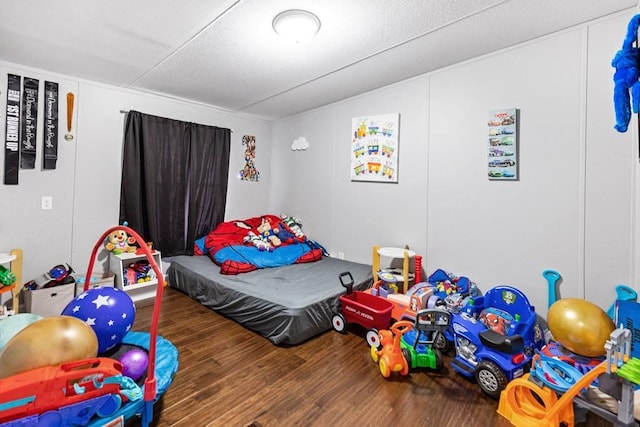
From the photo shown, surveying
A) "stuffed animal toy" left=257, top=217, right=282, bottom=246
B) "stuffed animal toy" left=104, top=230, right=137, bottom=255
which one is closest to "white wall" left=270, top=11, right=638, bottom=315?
"stuffed animal toy" left=257, top=217, right=282, bottom=246

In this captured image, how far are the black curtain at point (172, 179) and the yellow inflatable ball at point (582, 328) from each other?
3.84 metres

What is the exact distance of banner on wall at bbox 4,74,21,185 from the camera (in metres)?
2.70

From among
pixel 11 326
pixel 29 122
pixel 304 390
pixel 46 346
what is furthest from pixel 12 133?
pixel 304 390

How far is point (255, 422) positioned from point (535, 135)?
2.78 m

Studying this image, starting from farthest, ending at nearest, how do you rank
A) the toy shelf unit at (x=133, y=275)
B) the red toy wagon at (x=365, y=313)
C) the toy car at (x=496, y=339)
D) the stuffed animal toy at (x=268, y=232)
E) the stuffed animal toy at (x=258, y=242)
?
the stuffed animal toy at (x=268, y=232)
the stuffed animal toy at (x=258, y=242)
the toy shelf unit at (x=133, y=275)
the red toy wagon at (x=365, y=313)
the toy car at (x=496, y=339)

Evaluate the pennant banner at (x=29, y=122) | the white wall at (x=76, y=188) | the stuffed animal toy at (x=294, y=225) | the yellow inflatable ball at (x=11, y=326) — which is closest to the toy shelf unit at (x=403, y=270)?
the stuffed animal toy at (x=294, y=225)

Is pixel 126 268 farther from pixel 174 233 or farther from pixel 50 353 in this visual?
pixel 50 353

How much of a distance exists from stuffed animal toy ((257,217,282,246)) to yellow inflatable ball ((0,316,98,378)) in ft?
8.57

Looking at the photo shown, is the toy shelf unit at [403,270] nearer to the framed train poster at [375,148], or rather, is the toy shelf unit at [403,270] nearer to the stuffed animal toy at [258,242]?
the framed train poster at [375,148]

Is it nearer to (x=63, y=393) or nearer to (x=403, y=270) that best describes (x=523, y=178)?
(x=403, y=270)

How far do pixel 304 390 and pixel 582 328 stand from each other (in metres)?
1.64

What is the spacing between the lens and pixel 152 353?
1328 millimetres

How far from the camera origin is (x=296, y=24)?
2.00m

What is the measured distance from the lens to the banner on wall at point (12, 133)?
8.84 feet
